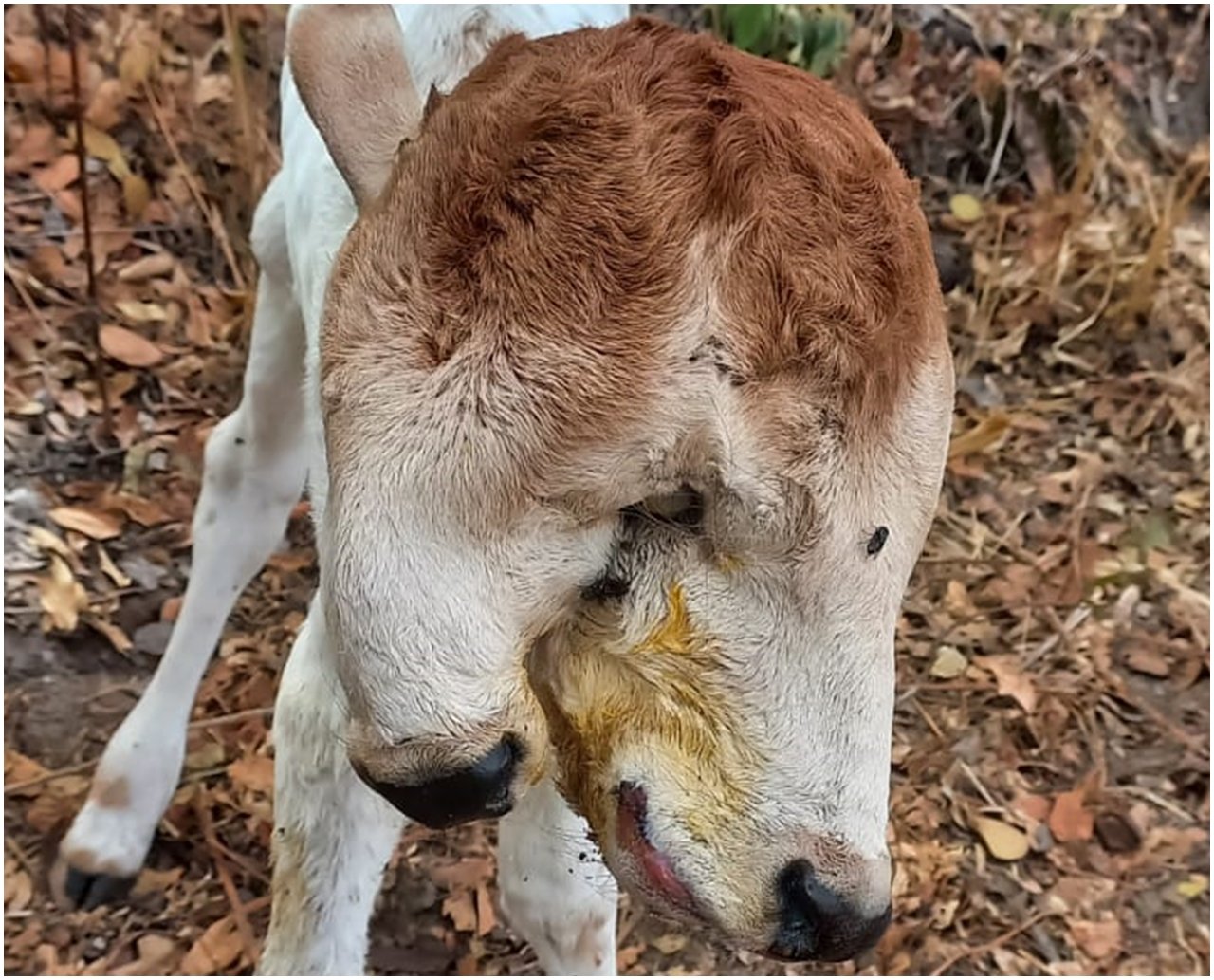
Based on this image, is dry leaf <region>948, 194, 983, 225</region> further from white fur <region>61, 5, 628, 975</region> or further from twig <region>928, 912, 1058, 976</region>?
white fur <region>61, 5, 628, 975</region>

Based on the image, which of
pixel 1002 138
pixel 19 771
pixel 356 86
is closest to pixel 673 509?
pixel 356 86

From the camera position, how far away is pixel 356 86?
1.01 meters

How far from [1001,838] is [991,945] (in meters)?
0.16

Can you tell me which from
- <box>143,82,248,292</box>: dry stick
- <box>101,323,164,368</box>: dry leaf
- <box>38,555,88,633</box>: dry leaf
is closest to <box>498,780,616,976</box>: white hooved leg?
<box>38,555,88,633</box>: dry leaf

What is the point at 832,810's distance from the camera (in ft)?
3.27

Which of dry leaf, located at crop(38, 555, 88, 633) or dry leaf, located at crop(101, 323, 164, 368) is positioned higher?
dry leaf, located at crop(101, 323, 164, 368)

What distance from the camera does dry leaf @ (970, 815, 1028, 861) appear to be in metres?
2.35

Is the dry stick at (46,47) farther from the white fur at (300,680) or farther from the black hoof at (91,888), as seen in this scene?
the black hoof at (91,888)

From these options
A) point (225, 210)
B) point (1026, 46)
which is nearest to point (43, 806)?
point (225, 210)

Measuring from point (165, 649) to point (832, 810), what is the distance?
1447 millimetres

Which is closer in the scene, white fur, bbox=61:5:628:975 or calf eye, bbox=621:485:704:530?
calf eye, bbox=621:485:704:530

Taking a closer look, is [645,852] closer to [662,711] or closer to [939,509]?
[662,711]

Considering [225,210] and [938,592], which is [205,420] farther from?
[938,592]

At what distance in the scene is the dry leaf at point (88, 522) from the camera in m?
2.48
